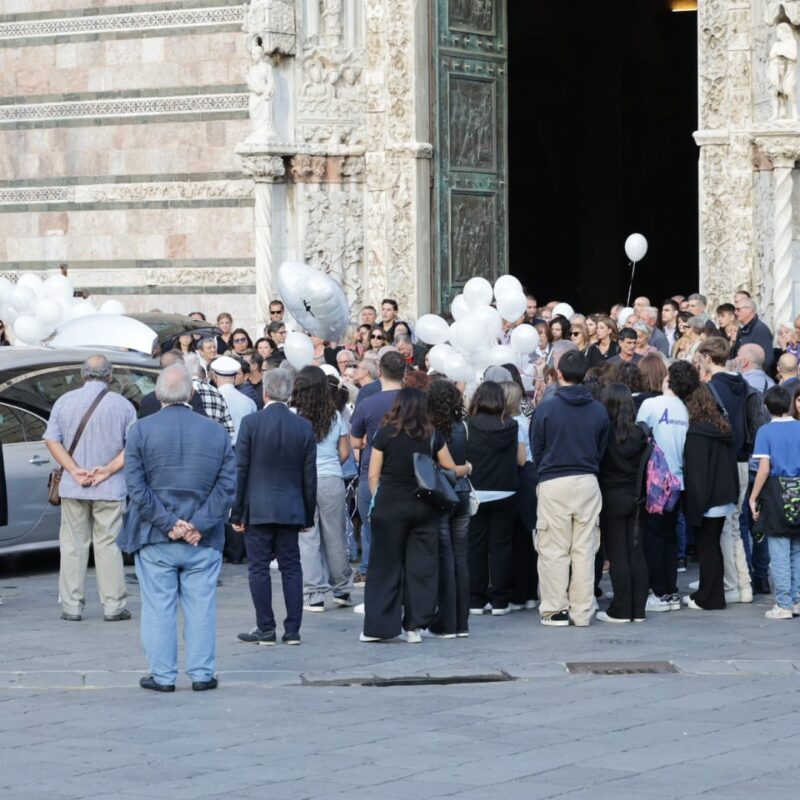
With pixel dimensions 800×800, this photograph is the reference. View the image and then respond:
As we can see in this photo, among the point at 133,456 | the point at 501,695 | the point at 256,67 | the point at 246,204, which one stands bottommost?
the point at 501,695

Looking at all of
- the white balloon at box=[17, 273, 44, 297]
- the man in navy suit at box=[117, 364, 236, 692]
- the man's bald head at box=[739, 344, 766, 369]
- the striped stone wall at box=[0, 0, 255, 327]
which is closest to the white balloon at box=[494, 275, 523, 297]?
the man's bald head at box=[739, 344, 766, 369]

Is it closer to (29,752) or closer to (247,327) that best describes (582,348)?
(247,327)

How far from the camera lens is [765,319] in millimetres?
18391

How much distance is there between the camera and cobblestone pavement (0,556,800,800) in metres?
7.96

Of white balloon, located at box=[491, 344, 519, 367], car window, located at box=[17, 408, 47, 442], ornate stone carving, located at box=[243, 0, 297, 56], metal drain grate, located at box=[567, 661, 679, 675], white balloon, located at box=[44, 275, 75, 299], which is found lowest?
metal drain grate, located at box=[567, 661, 679, 675]

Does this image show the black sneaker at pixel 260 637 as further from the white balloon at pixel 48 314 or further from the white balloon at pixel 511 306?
the white balloon at pixel 48 314

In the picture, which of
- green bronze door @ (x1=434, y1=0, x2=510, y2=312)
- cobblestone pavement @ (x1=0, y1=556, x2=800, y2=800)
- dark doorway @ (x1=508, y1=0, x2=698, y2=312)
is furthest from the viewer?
dark doorway @ (x1=508, y1=0, x2=698, y2=312)

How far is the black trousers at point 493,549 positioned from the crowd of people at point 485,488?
0.01m

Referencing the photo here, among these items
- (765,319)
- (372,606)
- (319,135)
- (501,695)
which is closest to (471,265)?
(319,135)

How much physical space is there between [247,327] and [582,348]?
6032 millimetres

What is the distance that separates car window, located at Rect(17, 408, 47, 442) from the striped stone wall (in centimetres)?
Answer: 705

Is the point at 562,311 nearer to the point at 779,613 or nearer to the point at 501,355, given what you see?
the point at 501,355

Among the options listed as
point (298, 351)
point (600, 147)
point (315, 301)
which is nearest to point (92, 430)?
point (298, 351)

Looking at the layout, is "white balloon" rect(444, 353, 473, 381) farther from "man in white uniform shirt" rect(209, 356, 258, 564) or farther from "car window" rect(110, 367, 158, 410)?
"car window" rect(110, 367, 158, 410)
